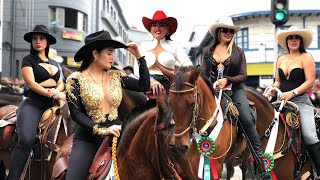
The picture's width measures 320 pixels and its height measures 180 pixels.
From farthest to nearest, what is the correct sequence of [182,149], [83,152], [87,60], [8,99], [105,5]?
[105,5] < [8,99] < [87,60] < [83,152] < [182,149]

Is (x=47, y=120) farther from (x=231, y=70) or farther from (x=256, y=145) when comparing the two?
(x=256, y=145)

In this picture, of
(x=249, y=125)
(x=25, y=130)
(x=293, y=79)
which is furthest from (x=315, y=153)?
(x=25, y=130)

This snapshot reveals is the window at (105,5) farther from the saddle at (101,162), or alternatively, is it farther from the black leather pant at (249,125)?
the saddle at (101,162)

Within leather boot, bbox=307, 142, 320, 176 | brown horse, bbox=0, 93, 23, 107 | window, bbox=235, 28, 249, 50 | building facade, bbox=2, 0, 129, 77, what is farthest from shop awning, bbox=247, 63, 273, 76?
brown horse, bbox=0, 93, 23, 107

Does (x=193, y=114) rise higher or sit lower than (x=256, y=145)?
higher

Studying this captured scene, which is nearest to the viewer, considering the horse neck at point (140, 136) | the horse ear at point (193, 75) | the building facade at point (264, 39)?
the horse neck at point (140, 136)

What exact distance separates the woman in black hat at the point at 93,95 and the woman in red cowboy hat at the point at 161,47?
1.43 m

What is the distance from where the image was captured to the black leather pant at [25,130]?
552cm

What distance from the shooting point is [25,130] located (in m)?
5.68

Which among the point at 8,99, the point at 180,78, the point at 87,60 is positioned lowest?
the point at 8,99

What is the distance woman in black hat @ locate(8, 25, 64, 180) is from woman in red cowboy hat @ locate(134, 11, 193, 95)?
1416 mm

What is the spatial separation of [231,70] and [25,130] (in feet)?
10.0

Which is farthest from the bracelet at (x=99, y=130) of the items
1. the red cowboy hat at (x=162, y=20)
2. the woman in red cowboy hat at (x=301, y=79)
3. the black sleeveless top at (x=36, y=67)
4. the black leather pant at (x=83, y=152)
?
the woman in red cowboy hat at (x=301, y=79)

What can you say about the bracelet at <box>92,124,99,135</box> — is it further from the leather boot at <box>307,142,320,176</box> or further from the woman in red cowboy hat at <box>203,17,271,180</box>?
the leather boot at <box>307,142,320,176</box>
